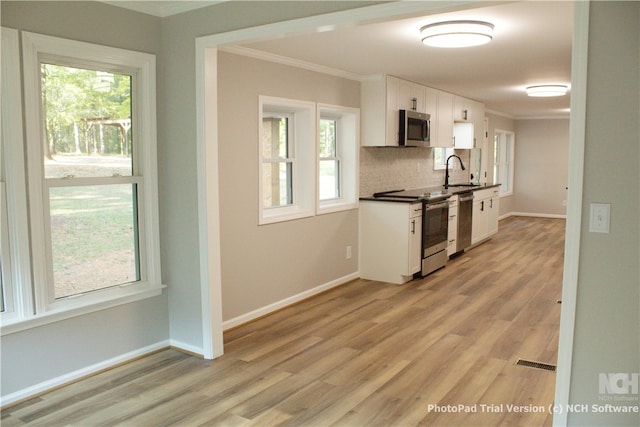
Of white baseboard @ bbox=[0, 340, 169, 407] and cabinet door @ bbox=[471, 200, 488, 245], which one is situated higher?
cabinet door @ bbox=[471, 200, 488, 245]

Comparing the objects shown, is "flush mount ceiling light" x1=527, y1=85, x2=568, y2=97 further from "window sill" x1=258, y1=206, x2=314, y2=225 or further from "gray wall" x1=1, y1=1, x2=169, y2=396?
"gray wall" x1=1, y1=1, x2=169, y2=396

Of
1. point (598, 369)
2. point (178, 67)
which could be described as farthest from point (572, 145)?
point (178, 67)

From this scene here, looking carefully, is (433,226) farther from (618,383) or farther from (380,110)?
(618,383)

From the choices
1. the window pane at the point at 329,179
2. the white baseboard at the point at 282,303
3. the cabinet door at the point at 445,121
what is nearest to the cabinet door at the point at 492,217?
the cabinet door at the point at 445,121

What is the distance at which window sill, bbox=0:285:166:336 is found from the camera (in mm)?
2955

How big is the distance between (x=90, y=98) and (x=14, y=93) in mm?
541

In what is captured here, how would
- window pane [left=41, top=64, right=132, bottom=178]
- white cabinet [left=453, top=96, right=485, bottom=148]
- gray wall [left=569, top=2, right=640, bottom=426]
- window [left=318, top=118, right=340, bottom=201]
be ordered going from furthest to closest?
white cabinet [left=453, top=96, right=485, bottom=148] → window [left=318, top=118, right=340, bottom=201] → window pane [left=41, top=64, right=132, bottom=178] → gray wall [left=569, top=2, right=640, bottom=426]

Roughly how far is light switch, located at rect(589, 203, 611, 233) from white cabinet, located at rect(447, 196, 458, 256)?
15.0 ft

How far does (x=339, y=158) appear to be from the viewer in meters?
5.92

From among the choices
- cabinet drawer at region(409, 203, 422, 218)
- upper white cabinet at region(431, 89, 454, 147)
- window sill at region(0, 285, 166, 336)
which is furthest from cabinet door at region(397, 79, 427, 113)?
window sill at region(0, 285, 166, 336)

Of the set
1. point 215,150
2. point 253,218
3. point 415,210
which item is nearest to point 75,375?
point 215,150

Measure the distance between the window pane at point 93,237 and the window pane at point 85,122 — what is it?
0.46ft

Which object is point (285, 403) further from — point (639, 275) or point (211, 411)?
point (639, 275)

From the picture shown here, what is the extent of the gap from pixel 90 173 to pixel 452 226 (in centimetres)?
483
